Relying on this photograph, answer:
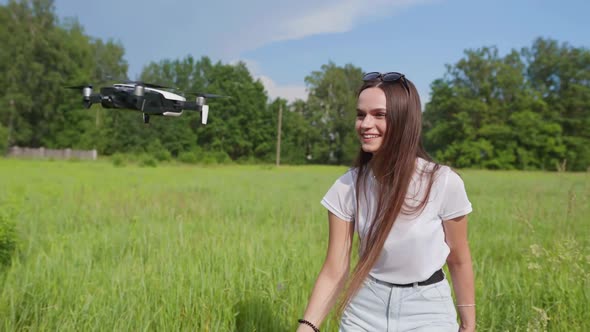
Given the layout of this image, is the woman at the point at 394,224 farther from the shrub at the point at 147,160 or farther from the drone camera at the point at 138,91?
the shrub at the point at 147,160

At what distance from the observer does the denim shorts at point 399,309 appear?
157 centimetres

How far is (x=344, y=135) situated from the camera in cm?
5750

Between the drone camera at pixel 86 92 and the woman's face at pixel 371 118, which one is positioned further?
the woman's face at pixel 371 118

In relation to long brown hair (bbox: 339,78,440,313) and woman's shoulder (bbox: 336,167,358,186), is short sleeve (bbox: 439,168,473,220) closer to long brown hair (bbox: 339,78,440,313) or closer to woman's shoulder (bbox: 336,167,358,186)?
long brown hair (bbox: 339,78,440,313)

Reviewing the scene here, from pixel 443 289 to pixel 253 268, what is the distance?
7.94ft

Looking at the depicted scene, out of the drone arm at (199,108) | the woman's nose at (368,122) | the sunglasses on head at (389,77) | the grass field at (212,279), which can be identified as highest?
the sunglasses on head at (389,77)

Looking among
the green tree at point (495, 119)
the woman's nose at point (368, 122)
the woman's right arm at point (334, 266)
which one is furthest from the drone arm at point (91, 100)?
the green tree at point (495, 119)

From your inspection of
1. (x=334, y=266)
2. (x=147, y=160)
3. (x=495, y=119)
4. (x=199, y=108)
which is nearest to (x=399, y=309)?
(x=334, y=266)

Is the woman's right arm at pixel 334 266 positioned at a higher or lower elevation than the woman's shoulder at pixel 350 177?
lower

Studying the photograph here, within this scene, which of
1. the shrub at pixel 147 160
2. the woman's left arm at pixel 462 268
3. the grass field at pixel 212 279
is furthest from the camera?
the shrub at pixel 147 160

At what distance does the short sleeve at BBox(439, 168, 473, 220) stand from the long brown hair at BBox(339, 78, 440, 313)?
0.21ft

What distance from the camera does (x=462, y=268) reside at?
1.76m

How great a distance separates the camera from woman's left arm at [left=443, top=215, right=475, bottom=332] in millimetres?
1672

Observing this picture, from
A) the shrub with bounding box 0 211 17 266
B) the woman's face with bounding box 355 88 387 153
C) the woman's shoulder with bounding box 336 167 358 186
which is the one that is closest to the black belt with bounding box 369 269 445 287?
the woman's shoulder with bounding box 336 167 358 186
